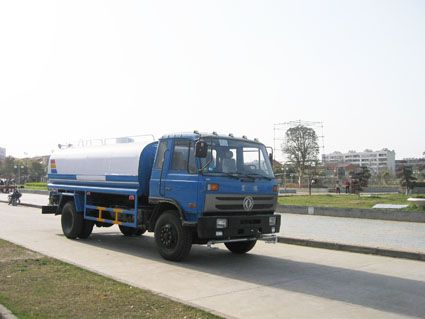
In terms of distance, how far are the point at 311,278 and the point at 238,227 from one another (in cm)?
178

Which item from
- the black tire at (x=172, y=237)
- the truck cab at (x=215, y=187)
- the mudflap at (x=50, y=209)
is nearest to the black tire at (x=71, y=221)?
the mudflap at (x=50, y=209)

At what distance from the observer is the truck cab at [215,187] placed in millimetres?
9344

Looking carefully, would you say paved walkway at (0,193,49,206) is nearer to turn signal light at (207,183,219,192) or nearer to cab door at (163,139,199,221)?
cab door at (163,139,199,221)

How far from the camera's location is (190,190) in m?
9.49

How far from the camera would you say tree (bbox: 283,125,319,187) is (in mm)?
64500

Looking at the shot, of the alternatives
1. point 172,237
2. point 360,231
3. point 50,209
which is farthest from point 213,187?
point 360,231

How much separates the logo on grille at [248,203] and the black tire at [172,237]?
1200mm

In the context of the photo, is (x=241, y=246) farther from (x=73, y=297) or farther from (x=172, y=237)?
(x=73, y=297)

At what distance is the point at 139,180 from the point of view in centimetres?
1102

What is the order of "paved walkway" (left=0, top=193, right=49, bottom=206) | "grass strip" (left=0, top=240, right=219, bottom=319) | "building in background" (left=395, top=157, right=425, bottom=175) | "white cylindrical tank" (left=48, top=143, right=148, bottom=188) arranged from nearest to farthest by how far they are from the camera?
"grass strip" (left=0, top=240, right=219, bottom=319) < "white cylindrical tank" (left=48, top=143, right=148, bottom=188) < "paved walkway" (left=0, top=193, right=49, bottom=206) < "building in background" (left=395, top=157, right=425, bottom=175)

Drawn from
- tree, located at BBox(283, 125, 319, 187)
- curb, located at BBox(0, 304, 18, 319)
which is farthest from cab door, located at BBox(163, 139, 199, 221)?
tree, located at BBox(283, 125, 319, 187)

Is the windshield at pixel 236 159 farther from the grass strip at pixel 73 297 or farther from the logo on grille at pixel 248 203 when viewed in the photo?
the grass strip at pixel 73 297

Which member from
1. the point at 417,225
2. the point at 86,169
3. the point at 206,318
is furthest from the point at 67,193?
the point at 417,225

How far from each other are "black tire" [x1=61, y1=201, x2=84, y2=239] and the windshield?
5.14 m
